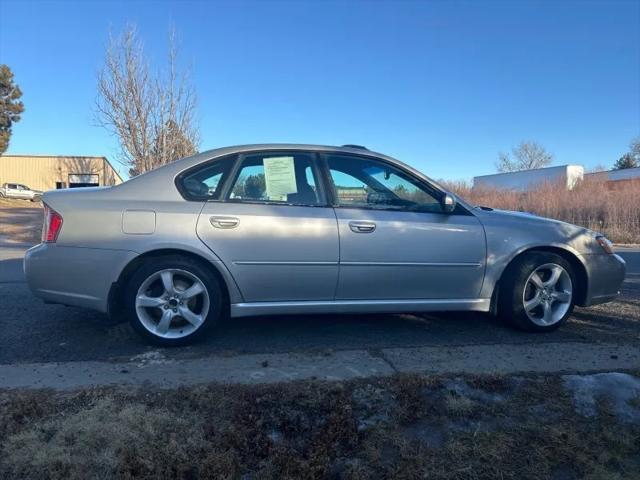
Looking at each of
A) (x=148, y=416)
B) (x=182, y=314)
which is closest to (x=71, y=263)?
(x=182, y=314)

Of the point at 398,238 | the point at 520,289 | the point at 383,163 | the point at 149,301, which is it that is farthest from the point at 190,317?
the point at 520,289

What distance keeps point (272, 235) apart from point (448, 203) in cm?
152

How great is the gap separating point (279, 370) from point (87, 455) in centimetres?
133

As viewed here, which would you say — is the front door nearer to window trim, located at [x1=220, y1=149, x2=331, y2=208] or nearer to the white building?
window trim, located at [x1=220, y1=149, x2=331, y2=208]

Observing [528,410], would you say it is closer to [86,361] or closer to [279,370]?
[279,370]

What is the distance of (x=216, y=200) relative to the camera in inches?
157

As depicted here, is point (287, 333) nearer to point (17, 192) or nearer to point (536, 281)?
point (536, 281)

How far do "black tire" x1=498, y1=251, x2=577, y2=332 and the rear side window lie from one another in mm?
2540

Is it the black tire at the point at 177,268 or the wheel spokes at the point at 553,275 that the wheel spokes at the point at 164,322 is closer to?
the black tire at the point at 177,268

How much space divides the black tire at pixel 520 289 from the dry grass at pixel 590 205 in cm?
1254

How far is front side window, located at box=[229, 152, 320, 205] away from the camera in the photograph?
162 inches

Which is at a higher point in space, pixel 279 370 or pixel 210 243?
pixel 210 243

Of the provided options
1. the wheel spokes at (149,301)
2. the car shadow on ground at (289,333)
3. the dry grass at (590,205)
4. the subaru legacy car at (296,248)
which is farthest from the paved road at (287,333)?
the dry grass at (590,205)

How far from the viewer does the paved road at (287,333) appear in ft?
12.6
